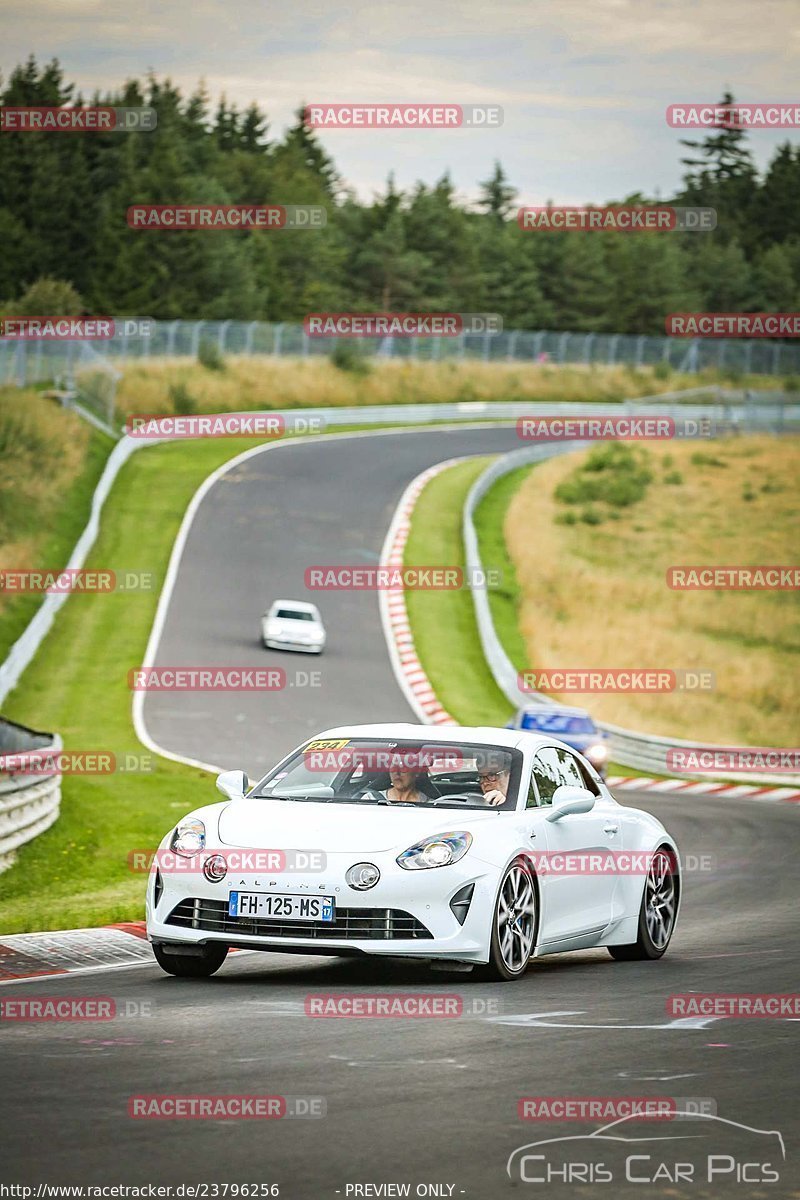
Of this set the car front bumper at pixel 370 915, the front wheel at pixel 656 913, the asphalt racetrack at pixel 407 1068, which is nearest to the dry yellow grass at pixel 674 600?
the asphalt racetrack at pixel 407 1068

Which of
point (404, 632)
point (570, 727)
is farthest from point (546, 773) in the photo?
point (404, 632)

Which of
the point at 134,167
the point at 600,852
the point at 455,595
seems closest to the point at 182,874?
the point at 600,852

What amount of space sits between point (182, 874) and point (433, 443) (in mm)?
58204

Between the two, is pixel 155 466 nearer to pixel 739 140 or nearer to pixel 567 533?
pixel 567 533

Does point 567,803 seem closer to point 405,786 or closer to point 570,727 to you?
point 405,786

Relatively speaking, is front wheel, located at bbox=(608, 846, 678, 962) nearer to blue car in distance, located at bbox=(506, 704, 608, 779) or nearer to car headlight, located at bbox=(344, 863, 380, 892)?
car headlight, located at bbox=(344, 863, 380, 892)

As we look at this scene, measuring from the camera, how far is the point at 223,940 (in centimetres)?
996

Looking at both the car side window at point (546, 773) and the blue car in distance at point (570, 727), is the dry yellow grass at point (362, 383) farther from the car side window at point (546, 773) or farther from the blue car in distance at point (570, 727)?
the car side window at point (546, 773)

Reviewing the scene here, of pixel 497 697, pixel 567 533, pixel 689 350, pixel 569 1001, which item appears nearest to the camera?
pixel 569 1001

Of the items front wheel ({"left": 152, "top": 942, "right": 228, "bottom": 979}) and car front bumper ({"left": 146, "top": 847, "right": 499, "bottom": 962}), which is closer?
car front bumper ({"left": 146, "top": 847, "right": 499, "bottom": 962})

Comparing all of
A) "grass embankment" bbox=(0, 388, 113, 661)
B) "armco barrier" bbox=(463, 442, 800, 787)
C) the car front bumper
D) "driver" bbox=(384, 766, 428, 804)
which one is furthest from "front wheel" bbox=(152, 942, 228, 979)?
"grass embankment" bbox=(0, 388, 113, 661)

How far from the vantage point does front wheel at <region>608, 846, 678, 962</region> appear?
39.5 ft

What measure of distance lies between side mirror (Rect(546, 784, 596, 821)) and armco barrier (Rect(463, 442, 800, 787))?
21.0 metres

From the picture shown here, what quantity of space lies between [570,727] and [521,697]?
24.4 feet
